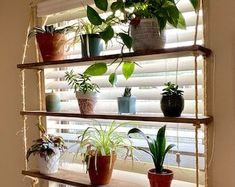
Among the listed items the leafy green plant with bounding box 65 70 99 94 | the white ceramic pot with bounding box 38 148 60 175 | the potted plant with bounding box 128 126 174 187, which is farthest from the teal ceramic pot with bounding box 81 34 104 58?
the white ceramic pot with bounding box 38 148 60 175

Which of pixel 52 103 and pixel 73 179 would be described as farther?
pixel 52 103

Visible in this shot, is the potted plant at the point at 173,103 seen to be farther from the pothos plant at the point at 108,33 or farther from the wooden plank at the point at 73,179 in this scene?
the wooden plank at the point at 73,179

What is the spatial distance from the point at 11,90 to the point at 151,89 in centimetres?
104

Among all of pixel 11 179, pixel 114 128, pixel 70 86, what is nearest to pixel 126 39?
pixel 114 128

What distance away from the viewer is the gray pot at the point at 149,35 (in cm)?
139

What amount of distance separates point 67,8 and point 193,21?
72 cm

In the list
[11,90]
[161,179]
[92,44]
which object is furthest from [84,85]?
[11,90]

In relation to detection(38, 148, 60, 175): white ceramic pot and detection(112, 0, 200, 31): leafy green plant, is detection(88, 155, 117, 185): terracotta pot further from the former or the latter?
detection(112, 0, 200, 31): leafy green plant

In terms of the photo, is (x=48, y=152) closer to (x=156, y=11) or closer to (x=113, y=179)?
(x=113, y=179)

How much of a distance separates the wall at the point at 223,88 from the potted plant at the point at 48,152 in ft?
2.73

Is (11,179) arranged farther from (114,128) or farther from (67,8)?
(67,8)

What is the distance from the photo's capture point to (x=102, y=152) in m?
1.60

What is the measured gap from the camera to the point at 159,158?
1418mm

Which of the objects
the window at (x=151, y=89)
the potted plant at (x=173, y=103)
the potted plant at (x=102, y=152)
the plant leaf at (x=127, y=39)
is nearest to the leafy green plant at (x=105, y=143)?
the potted plant at (x=102, y=152)
